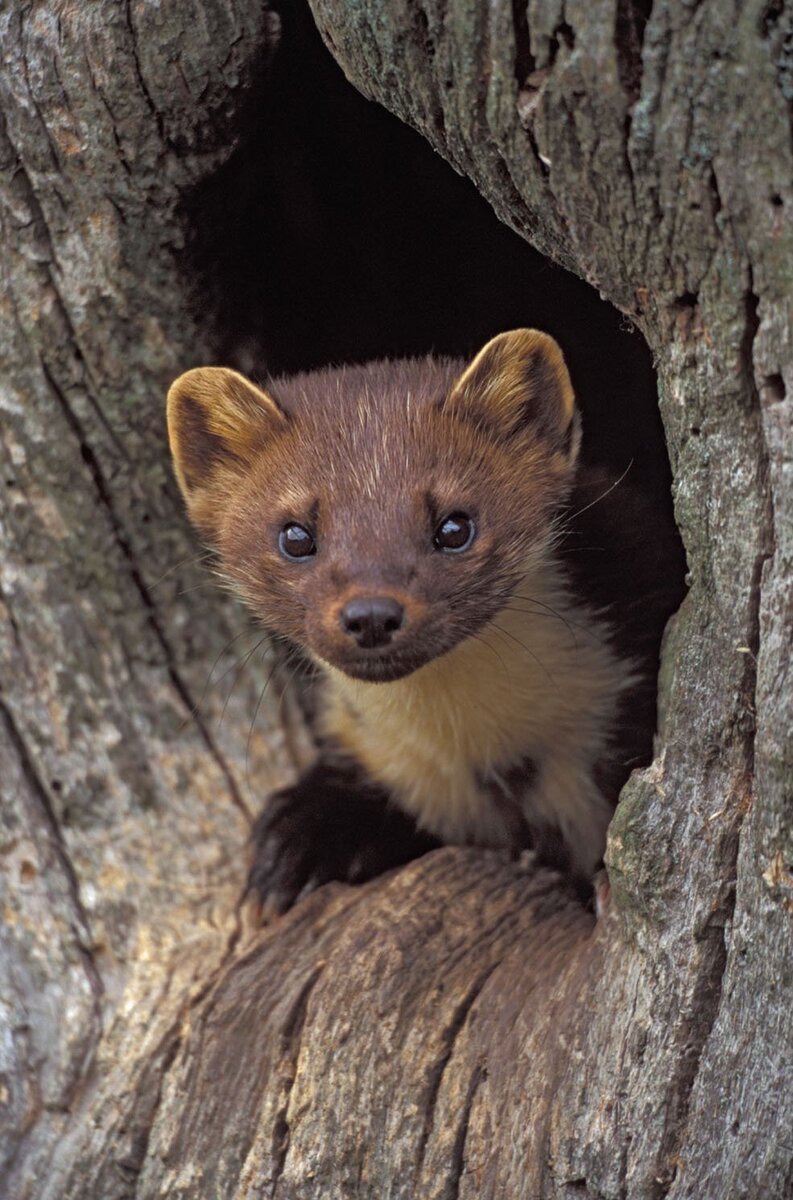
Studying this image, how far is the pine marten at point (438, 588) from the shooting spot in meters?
2.80

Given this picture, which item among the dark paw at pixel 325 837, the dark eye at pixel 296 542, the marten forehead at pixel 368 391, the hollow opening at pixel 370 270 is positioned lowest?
the dark paw at pixel 325 837

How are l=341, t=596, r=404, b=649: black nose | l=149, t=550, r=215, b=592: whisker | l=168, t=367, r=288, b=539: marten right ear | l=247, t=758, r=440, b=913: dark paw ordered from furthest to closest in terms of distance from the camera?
1. l=149, t=550, r=215, b=592: whisker
2. l=247, t=758, r=440, b=913: dark paw
3. l=168, t=367, r=288, b=539: marten right ear
4. l=341, t=596, r=404, b=649: black nose

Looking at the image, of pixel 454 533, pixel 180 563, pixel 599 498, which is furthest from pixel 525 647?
→ pixel 180 563

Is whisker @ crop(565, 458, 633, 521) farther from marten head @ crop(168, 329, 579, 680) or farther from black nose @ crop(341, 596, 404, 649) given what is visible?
black nose @ crop(341, 596, 404, 649)

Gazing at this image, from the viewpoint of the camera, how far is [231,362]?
11.8ft

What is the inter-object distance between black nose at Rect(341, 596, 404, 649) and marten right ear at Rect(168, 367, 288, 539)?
0.69 m

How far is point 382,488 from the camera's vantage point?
2836 mm

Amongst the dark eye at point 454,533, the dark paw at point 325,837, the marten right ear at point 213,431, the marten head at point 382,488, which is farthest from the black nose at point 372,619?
the dark paw at point 325,837

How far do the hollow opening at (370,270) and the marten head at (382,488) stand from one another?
35cm

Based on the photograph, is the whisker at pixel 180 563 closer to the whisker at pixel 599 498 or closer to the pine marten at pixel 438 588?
the pine marten at pixel 438 588

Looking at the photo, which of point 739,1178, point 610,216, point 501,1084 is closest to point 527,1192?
point 501,1084

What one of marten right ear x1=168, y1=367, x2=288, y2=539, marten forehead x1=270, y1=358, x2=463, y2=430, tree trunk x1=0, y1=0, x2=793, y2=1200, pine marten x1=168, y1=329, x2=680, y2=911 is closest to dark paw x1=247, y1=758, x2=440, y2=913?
pine marten x1=168, y1=329, x2=680, y2=911

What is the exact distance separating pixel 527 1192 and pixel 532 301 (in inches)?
88.4

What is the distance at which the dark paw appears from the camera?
11.3ft
